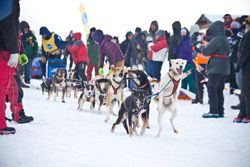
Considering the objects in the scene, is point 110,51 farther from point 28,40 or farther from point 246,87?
point 28,40

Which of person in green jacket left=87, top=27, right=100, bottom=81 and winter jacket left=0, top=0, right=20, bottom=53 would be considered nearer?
winter jacket left=0, top=0, right=20, bottom=53

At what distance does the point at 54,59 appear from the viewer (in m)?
13.4

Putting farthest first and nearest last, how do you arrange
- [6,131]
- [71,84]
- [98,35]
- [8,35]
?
[71,84] → [98,35] → [6,131] → [8,35]

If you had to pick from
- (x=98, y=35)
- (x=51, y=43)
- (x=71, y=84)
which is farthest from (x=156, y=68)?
(x=51, y=43)

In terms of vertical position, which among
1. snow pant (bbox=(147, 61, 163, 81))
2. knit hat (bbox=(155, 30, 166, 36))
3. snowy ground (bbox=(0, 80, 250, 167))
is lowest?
snowy ground (bbox=(0, 80, 250, 167))

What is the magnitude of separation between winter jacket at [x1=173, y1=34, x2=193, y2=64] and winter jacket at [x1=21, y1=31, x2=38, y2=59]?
5.43 meters

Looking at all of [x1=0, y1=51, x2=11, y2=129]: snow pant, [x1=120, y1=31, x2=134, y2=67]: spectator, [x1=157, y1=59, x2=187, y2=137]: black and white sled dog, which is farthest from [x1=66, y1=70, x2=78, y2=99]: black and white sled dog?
[x1=0, y1=51, x2=11, y2=129]: snow pant

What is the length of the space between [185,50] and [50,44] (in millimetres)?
4432

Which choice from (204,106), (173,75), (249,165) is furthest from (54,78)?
(249,165)

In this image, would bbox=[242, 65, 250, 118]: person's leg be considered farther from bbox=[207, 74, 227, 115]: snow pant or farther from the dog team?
the dog team

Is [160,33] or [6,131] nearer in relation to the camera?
[6,131]

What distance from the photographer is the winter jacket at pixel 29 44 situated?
563 inches

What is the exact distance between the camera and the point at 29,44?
14359mm

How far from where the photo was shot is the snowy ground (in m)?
4.24
